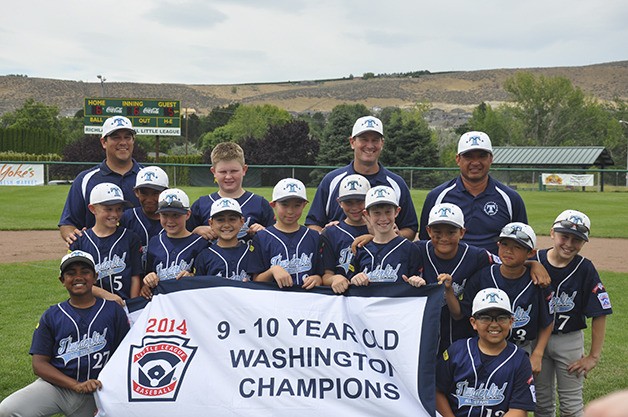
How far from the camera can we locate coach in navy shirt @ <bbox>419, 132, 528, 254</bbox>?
5496 mm

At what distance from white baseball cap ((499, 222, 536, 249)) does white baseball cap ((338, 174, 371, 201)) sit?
3.91 ft

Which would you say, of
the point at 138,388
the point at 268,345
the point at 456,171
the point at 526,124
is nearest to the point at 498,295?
the point at 268,345

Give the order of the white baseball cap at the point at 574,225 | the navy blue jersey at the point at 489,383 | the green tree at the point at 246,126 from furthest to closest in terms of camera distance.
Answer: the green tree at the point at 246,126, the white baseball cap at the point at 574,225, the navy blue jersey at the point at 489,383

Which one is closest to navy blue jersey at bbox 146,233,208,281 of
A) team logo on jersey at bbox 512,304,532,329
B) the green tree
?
team logo on jersey at bbox 512,304,532,329

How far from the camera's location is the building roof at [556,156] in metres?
54.8

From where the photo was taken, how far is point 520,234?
4.91m

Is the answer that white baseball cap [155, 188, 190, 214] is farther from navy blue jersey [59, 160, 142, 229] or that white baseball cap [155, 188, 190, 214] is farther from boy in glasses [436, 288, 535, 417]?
boy in glasses [436, 288, 535, 417]

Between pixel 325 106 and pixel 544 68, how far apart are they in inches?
2200

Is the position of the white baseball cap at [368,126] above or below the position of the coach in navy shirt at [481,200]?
above

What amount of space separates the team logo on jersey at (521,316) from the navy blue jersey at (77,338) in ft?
9.72

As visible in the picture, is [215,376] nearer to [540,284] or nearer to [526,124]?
[540,284]

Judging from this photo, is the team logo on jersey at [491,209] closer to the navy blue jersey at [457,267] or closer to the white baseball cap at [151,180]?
the navy blue jersey at [457,267]

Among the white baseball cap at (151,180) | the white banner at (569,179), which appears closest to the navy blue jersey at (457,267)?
the white baseball cap at (151,180)

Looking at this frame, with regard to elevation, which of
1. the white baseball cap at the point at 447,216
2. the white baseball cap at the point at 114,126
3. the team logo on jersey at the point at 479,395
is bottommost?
the team logo on jersey at the point at 479,395
